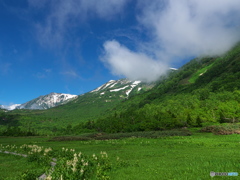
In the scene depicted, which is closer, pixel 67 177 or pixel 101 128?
pixel 67 177

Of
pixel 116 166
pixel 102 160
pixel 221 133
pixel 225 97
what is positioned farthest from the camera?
pixel 225 97

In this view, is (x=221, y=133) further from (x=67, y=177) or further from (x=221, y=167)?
(x=67, y=177)

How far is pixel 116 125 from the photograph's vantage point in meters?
108

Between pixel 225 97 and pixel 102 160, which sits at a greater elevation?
pixel 225 97

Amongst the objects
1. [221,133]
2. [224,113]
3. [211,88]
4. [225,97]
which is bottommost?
[221,133]

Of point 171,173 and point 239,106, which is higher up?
point 239,106

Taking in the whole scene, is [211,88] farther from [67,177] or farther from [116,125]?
[67,177]

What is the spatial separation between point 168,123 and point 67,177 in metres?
83.0

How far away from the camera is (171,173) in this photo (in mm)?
14469

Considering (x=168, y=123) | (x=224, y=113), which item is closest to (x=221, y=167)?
(x=168, y=123)

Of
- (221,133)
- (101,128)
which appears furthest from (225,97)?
(101,128)

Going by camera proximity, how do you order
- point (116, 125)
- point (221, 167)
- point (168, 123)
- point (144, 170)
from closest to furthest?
1. point (221, 167)
2. point (144, 170)
3. point (168, 123)
4. point (116, 125)

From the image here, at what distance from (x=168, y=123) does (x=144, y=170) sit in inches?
3098

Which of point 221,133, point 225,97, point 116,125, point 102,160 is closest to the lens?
point 102,160
